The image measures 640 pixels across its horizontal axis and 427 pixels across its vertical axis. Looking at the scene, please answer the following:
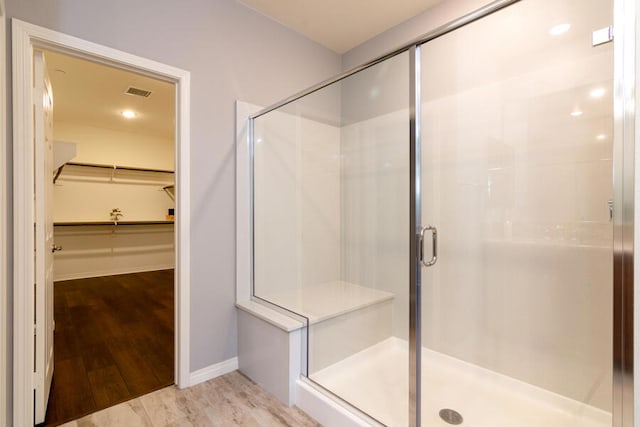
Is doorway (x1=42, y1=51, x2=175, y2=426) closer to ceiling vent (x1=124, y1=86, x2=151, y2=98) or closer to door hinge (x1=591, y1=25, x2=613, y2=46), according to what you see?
ceiling vent (x1=124, y1=86, x2=151, y2=98)

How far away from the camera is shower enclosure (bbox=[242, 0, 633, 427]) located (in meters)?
1.64

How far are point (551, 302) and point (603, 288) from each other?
26 cm

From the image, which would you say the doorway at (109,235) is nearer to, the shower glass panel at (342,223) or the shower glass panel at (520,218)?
the shower glass panel at (342,223)

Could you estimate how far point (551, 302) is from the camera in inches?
71.4

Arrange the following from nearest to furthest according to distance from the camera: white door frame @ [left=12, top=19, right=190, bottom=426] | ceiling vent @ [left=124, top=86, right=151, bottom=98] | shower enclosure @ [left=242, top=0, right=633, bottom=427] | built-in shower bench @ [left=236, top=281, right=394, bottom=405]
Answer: white door frame @ [left=12, top=19, right=190, bottom=426], shower enclosure @ [left=242, top=0, right=633, bottom=427], built-in shower bench @ [left=236, top=281, right=394, bottom=405], ceiling vent @ [left=124, top=86, right=151, bottom=98]

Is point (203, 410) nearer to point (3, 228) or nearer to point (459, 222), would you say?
point (3, 228)

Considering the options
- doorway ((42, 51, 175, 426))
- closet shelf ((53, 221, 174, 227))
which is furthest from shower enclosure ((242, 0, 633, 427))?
closet shelf ((53, 221, 174, 227))

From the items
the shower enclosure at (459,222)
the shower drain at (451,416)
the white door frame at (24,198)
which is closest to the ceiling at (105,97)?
the white door frame at (24,198)

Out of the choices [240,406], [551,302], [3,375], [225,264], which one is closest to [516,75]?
[551,302]

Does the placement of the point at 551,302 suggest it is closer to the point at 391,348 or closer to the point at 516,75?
the point at 391,348

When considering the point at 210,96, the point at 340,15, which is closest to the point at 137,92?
the point at 210,96

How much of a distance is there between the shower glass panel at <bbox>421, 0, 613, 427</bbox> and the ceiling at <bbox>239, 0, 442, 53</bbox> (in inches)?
20.9

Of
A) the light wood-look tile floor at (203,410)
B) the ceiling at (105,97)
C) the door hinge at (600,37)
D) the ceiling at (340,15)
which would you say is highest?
the ceiling at (340,15)

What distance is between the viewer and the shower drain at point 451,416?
168cm
